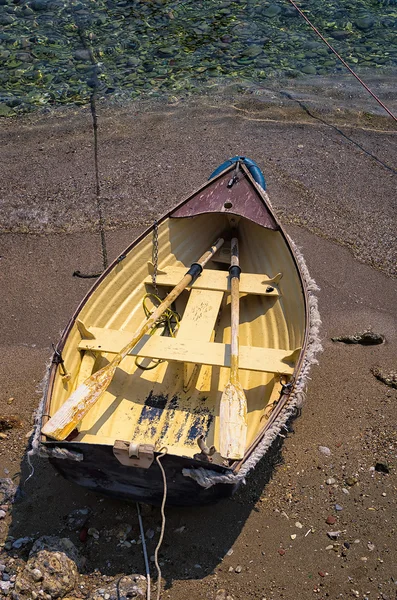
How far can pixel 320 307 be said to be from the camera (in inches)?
294

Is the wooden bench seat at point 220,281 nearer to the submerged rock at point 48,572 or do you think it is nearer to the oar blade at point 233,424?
the oar blade at point 233,424

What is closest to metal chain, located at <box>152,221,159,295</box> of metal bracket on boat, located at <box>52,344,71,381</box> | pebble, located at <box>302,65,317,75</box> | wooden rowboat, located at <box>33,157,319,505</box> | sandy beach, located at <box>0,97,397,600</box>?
wooden rowboat, located at <box>33,157,319,505</box>

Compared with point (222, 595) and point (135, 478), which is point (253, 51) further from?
point (222, 595)

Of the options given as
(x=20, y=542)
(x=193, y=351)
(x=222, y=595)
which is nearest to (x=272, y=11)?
(x=193, y=351)

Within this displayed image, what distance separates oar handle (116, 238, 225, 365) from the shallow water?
708 centimetres

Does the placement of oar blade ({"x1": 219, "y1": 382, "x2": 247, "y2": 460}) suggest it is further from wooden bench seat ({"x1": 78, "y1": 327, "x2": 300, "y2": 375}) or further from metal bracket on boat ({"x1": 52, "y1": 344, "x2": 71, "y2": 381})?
Result: metal bracket on boat ({"x1": 52, "y1": 344, "x2": 71, "y2": 381})

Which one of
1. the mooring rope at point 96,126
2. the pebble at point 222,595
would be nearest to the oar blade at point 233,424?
the pebble at point 222,595

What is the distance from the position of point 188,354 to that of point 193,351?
67 millimetres

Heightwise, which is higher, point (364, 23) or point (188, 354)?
point (364, 23)

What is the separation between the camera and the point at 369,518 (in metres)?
5.17

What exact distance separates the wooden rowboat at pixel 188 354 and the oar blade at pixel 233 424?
0.04 meters

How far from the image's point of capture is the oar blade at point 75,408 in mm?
4520

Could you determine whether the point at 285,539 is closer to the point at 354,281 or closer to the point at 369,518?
the point at 369,518

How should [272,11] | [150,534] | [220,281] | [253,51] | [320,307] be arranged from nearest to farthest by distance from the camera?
[150,534] → [220,281] → [320,307] → [253,51] → [272,11]
